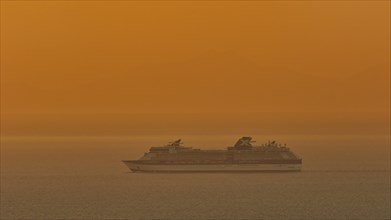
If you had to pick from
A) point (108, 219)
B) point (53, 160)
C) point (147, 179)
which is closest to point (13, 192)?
point (147, 179)

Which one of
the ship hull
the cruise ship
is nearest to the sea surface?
the ship hull

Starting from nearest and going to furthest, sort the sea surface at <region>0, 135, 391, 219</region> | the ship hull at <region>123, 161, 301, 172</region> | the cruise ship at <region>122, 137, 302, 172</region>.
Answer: the sea surface at <region>0, 135, 391, 219</region>, the ship hull at <region>123, 161, 301, 172</region>, the cruise ship at <region>122, 137, 302, 172</region>

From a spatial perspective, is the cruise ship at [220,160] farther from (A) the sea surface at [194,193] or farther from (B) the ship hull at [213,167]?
(A) the sea surface at [194,193]

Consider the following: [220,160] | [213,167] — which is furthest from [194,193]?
[220,160]

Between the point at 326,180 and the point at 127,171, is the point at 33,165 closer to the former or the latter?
the point at 127,171

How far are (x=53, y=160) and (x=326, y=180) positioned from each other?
8166cm

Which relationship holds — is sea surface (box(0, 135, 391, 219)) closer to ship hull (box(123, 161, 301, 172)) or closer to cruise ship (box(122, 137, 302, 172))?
ship hull (box(123, 161, 301, 172))

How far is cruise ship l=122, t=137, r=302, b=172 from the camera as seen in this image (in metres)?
152

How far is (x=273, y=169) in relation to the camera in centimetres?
15050

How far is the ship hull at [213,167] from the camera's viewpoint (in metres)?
151

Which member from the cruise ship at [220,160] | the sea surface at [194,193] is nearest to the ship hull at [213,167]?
the cruise ship at [220,160]

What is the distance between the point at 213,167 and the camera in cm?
15500

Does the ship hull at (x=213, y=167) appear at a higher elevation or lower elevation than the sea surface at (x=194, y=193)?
higher

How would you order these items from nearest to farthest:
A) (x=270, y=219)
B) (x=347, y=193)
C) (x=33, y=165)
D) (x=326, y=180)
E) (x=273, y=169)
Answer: (x=270, y=219) < (x=347, y=193) < (x=326, y=180) < (x=273, y=169) < (x=33, y=165)
